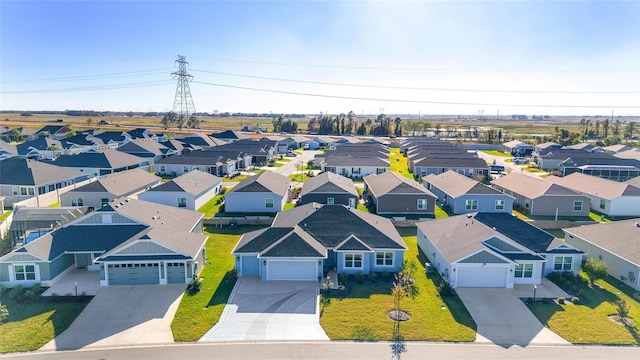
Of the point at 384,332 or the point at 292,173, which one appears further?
the point at 292,173

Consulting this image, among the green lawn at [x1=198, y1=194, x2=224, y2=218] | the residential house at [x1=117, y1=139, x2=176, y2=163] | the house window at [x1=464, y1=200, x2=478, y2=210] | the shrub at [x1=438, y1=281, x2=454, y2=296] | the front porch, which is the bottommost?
the front porch

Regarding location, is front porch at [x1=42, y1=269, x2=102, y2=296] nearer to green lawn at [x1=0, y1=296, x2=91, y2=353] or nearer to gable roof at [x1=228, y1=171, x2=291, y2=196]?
green lawn at [x1=0, y1=296, x2=91, y2=353]

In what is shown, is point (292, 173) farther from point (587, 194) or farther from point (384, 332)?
point (384, 332)

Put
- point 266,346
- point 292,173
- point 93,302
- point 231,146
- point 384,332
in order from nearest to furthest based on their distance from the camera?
1. point 266,346
2. point 384,332
3. point 93,302
4. point 292,173
5. point 231,146

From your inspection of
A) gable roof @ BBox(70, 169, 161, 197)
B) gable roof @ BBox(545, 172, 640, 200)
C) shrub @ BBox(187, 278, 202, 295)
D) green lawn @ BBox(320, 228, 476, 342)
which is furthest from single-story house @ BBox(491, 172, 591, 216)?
gable roof @ BBox(70, 169, 161, 197)

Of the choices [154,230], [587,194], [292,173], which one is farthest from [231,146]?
[587,194]

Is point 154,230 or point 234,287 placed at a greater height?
point 154,230
